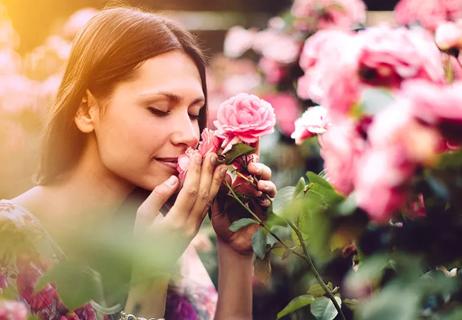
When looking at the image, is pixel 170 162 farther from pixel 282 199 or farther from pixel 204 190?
pixel 282 199

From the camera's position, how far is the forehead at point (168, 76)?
166 cm

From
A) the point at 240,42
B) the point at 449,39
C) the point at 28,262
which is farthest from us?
the point at 240,42

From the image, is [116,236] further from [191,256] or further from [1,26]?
[1,26]

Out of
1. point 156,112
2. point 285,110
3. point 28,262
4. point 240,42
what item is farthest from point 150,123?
point 240,42

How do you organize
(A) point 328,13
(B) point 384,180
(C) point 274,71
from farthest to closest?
(C) point 274,71, (A) point 328,13, (B) point 384,180

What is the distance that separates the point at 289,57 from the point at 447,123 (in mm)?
2381

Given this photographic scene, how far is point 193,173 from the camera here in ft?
4.90

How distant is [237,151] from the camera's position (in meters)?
1.47

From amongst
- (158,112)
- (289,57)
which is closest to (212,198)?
(158,112)

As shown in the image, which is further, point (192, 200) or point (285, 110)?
point (285, 110)

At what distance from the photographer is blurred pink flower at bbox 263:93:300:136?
2957mm

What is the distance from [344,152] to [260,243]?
53 centimetres

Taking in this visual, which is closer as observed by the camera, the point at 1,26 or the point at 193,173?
the point at 193,173

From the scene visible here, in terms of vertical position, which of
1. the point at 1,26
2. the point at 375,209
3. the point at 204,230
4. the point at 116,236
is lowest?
the point at 204,230
